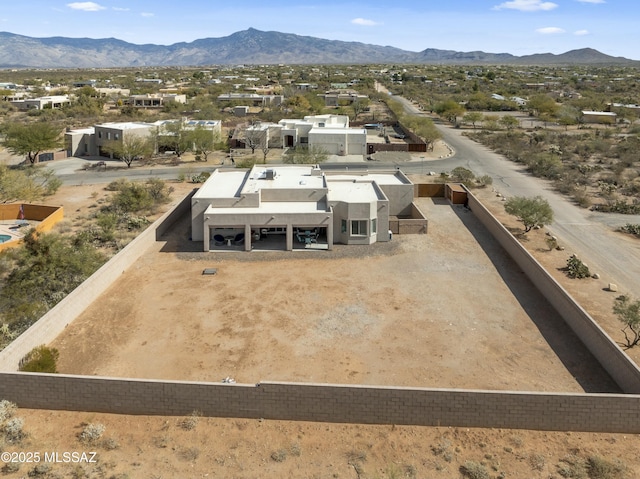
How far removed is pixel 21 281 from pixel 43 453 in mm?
12755

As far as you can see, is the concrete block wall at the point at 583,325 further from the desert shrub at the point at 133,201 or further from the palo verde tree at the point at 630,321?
the desert shrub at the point at 133,201

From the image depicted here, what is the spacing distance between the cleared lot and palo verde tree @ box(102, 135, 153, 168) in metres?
31.0

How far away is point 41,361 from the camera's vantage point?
18125mm

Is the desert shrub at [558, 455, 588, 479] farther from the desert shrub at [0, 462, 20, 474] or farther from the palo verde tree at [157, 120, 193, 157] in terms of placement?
the palo verde tree at [157, 120, 193, 157]

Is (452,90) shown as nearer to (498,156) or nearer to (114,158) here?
(498,156)

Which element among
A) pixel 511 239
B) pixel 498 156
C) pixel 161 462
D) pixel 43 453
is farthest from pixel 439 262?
pixel 498 156

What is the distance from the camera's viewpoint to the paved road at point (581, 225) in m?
29.0

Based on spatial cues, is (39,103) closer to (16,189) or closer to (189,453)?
(16,189)

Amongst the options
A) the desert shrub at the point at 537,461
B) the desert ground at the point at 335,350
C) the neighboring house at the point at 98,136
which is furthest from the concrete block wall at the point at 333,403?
the neighboring house at the point at 98,136

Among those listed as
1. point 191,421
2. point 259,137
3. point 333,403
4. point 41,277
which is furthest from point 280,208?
point 259,137

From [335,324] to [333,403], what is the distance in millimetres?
6746

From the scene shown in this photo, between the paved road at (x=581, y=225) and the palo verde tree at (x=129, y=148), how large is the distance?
104ft

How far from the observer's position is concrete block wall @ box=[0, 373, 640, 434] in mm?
15758

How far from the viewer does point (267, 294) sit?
25.7 m
